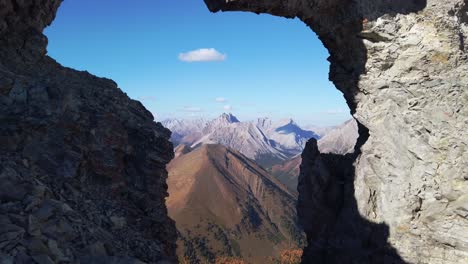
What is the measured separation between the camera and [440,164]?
32594 millimetres

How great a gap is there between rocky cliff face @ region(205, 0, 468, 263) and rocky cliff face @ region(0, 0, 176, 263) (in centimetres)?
1453

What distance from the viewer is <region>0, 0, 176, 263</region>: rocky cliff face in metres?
17.9

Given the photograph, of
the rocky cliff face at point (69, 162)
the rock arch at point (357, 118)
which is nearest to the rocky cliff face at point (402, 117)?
the rock arch at point (357, 118)

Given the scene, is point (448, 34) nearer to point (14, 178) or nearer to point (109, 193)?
point (109, 193)

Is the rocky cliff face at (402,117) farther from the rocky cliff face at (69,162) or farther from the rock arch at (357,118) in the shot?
the rocky cliff face at (69,162)

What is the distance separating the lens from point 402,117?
115 ft

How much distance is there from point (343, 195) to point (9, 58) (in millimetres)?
35568

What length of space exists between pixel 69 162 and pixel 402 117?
90.0ft

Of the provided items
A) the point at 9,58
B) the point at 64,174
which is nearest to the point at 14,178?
the point at 64,174

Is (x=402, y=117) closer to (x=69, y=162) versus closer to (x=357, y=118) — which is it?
(x=357, y=118)

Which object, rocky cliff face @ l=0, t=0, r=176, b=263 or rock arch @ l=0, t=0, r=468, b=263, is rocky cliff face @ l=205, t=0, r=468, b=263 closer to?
rock arch @ l=0, t=0, r=468, b=263

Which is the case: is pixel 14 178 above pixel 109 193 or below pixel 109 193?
above

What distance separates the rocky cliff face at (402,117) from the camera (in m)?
32.2

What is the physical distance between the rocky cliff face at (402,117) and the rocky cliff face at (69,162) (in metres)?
14.5
